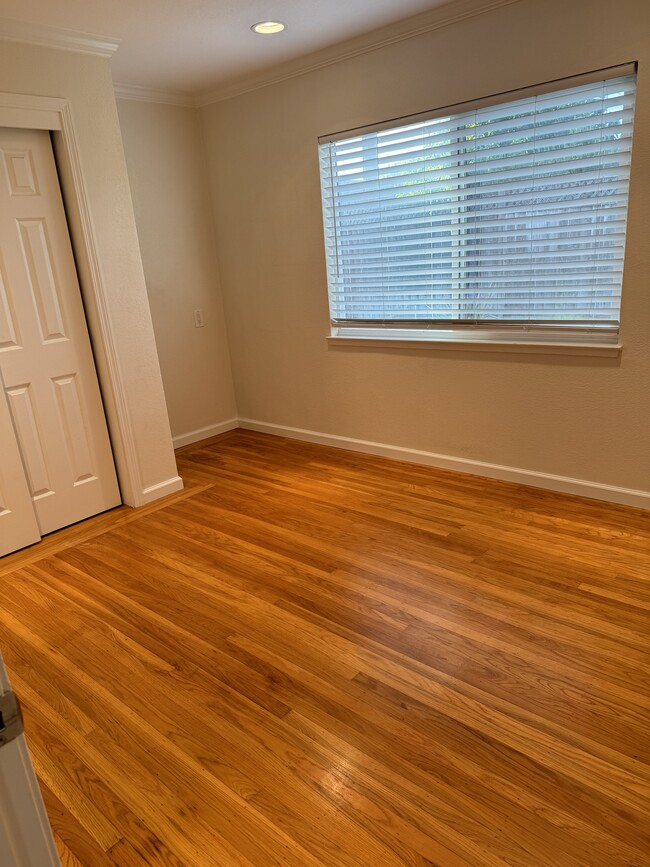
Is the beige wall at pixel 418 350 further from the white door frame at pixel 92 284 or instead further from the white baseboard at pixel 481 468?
the white door frame at pixel 92 284

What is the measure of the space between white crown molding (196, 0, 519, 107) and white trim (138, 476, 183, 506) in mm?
2707

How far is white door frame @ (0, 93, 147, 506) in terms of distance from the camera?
287 centimetres

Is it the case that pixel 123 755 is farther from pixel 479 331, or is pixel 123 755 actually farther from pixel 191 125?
pixel 191 125

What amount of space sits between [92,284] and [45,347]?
1.41 ft

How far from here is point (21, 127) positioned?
9.39ft

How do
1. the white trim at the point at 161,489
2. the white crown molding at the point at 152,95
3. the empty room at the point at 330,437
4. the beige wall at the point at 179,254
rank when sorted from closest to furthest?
1. the empty room at the point at 330,437
2. the white trim at the point at 161,489
3. the white crown molding at the point at 152,95
4. the beige wall at the point at 179,254

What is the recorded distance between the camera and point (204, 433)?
16.0 feet

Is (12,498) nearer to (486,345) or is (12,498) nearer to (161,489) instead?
(161,489)

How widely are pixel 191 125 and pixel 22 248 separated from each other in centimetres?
199

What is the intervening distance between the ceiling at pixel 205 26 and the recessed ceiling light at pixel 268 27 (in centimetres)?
4

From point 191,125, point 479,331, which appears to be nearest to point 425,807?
point 479,331

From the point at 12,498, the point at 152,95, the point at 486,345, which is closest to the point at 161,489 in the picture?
the point at 12,498

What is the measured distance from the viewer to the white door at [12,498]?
3029 millimetres

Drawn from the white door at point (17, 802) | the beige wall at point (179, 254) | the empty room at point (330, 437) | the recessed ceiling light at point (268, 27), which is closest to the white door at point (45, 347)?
the empty room at point (330, 437)
